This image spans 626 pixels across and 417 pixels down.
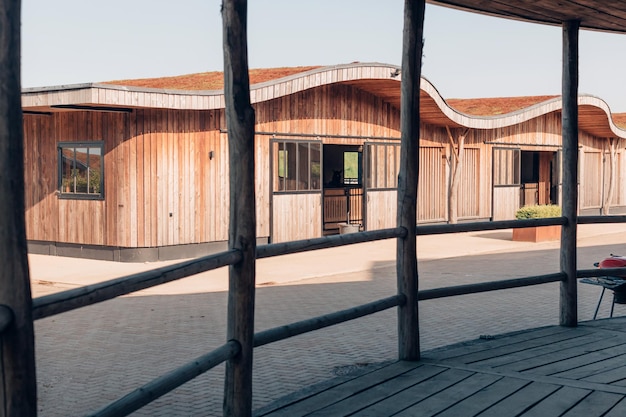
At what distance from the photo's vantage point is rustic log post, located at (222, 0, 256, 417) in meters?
4.39

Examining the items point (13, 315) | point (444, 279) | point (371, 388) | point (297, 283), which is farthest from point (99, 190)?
point (13, 315)

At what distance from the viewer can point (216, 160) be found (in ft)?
56.3

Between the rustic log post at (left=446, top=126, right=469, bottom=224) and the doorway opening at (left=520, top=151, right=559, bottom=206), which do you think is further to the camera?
the doorway opening at (left=520, top=151, right=559, bottom=206)

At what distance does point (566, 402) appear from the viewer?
15.6 feet

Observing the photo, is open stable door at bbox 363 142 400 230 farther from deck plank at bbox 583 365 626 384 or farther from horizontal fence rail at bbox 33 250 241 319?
horizontal fence rail at bbox 33 250 241 319

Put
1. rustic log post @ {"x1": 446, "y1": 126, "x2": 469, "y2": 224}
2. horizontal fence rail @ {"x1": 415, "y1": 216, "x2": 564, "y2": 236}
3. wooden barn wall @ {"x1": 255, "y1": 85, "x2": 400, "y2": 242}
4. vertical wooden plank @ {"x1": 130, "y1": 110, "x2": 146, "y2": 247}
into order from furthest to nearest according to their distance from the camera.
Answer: rustic log post @ {"x1": 446, "y1": 126, "x2": 469, "y2": 224} → wooden barn wall @ {"x1": 255, "y1": 85, "x2": 400, "y2": 242} → vertical wooden plank @ {"x1": 130, "y1": 110, "x2": 146, "y2": 247} → horizontal fence rail @ {"x1": 415, "y1": 216, "x2": 564, "y2": 236}

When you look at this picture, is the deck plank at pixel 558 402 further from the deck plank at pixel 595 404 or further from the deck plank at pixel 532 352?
the deck plank at pixel 532 352

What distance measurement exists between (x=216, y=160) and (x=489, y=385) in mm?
12535

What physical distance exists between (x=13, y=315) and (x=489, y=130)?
23323mm

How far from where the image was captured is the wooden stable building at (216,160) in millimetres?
16156

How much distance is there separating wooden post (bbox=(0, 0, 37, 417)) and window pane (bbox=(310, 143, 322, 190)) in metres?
16.7

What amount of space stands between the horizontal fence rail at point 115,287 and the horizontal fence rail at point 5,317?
0.58 ft

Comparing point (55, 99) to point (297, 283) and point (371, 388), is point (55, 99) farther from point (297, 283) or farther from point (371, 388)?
point (371, 388)

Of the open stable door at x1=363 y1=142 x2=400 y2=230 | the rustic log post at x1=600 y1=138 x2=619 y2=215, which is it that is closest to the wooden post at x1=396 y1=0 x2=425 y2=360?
the open stable door at x1=363 y1=142 x2=400 y2=230
